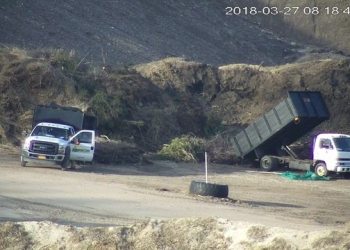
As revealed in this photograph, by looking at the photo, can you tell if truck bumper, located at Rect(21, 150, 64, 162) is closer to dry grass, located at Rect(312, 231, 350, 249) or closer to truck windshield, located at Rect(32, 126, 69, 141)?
truck windshield, located at Rect(32, 126, 69, 141)

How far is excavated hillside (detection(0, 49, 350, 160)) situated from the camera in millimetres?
39500

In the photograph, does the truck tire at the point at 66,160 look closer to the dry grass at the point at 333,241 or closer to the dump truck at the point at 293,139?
the dump truck at the point at 293,139

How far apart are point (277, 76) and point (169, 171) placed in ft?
50.2

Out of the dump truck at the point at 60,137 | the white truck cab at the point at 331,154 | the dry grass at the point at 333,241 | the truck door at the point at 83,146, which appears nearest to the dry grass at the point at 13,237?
the dry grass at the point at 333,241

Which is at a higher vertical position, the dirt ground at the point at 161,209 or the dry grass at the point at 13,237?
the dirt ground at the point at 161,209

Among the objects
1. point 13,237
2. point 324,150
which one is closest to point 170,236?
point 13,237

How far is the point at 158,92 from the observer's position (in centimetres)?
4612

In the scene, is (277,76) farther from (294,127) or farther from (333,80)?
(294,127)

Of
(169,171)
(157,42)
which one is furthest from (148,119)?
(157,42)

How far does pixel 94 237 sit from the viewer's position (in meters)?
14.7

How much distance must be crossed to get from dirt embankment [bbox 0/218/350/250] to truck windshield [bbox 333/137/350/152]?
22.8m

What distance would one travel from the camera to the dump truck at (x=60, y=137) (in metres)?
32.0

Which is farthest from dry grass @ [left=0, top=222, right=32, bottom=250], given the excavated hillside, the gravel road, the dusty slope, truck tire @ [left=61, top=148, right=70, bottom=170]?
the dusty slope

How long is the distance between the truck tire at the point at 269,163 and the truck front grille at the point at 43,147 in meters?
10.8
